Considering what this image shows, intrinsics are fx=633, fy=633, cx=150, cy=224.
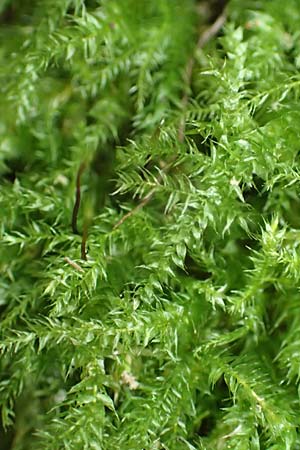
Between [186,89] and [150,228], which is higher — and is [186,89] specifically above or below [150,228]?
above

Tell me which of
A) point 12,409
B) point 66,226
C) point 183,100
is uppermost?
point 183,100

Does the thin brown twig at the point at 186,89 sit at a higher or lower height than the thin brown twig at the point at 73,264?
higher

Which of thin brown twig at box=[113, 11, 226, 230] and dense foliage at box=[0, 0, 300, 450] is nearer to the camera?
dense foliage at box=[0, 0, 300, 450]

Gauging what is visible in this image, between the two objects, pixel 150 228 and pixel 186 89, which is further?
pixel 186 89

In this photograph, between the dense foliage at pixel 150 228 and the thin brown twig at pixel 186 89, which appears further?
the thin brown twig at pixel 186 89

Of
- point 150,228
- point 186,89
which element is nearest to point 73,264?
point 150,228

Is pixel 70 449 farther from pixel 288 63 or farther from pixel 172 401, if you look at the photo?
pixel 288 63

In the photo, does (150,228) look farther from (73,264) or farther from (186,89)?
(186,89)

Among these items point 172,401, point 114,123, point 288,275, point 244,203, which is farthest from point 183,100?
point 172,401
